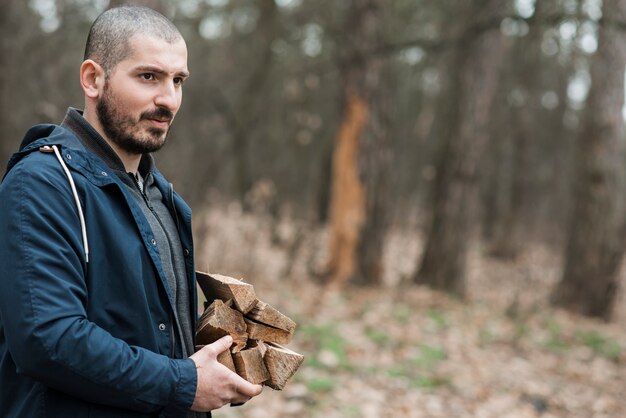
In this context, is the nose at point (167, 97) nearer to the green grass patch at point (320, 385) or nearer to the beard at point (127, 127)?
the beard at point (127, 127)

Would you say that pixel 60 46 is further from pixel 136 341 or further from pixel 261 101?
pixel 136 341

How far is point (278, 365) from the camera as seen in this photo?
86.5 inches

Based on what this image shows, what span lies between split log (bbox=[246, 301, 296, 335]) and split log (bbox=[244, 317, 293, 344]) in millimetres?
15

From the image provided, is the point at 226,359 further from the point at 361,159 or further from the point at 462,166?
the point at 462,166

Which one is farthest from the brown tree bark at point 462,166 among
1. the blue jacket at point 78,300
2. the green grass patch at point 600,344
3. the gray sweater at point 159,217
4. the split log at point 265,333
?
the blue jacket at point 78,300

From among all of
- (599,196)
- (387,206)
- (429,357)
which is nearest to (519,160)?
(599,196)

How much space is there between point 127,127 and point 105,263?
1.41 ft

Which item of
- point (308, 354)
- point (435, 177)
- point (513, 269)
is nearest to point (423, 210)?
point (513, 269)

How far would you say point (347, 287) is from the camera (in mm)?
9609

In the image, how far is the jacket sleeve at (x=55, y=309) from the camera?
1619 millimetres

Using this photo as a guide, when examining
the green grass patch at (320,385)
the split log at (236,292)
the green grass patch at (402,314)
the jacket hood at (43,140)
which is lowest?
the green grass patch at (320,385)

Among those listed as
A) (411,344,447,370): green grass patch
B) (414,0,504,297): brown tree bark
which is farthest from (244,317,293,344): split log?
(414,0,504,297): brown tree bark

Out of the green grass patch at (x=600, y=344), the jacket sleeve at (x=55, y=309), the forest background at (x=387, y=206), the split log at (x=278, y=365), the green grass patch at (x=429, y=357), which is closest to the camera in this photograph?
the jacket sleeve at (x=55, y=309)

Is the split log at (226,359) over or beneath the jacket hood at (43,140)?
beneath
